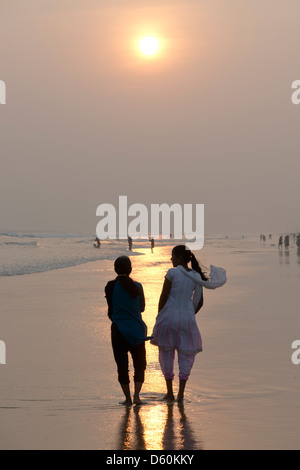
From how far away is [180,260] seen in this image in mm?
7938

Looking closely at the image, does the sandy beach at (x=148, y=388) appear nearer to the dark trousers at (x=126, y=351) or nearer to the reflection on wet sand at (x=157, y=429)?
the reflection on wet sand at (x=157, y=429)

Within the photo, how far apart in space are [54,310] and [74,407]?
8.32 m

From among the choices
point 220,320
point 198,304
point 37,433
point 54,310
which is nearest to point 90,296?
point 54,310

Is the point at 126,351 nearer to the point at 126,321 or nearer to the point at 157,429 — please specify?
the point at 126,321

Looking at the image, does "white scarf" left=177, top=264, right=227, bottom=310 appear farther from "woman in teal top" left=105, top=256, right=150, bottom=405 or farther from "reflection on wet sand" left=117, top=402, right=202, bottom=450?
"reflection on wet sand" left=117, top=402, right=202, bottom=450

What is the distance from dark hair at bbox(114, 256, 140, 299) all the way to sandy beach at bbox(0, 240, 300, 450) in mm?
1163

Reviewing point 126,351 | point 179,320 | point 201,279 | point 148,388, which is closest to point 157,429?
point 126,351

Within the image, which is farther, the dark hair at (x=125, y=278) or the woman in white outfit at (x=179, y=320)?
the woman in white outfit at (x=179, y=320)

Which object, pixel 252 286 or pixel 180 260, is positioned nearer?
pixel 180 260

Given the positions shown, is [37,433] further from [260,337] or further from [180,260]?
[260,337]

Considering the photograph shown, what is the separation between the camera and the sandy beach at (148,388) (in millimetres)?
5961

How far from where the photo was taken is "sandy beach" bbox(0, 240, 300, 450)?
5.96 m

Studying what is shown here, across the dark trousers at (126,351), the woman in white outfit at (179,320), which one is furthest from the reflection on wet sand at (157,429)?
the woman in white outfit at (179,320)

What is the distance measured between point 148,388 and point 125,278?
55.8 inches
